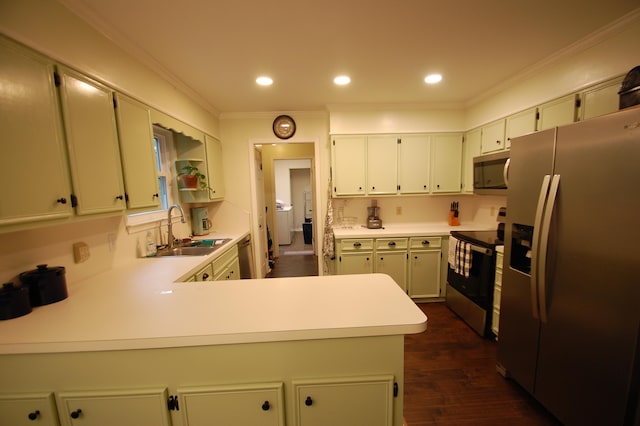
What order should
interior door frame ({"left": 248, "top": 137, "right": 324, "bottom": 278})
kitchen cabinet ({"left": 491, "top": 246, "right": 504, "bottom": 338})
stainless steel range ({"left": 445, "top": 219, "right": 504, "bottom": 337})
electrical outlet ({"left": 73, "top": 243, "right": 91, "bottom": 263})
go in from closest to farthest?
electrical outlet ({"left": 73, "top": 243, "right": 91, "bottom": 263})
kitchen cabinet ({"left": 491, "top": 246, "right": 504, "bottom": 338})
stainless steel range ({"left": 445, "top": 219, "right": 504, "bottom": 337})
interior door frame ({"left": 248, "top": 137, "right": 324, "bottom": 278})

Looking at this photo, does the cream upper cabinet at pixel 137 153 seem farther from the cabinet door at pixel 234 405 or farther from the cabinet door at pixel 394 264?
the cabinet door at pixel 394 264

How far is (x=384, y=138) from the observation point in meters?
3.14

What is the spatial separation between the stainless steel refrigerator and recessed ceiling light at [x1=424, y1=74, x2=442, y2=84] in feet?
3.68

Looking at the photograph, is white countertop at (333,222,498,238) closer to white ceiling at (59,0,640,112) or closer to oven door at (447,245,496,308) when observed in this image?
oven door at (447,245,496,308)

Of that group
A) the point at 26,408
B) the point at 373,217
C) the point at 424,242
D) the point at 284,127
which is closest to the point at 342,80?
the point at 284,127

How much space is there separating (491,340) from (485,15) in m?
2.70

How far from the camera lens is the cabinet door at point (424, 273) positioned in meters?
2.98

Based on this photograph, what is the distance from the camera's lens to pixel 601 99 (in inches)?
67.0

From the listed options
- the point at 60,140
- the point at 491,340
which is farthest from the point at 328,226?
the point at 60,140

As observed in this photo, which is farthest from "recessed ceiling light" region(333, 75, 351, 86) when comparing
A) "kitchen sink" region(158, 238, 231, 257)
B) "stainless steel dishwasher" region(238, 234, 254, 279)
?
→ "stainless steel dishwasher" region(238, 234, 254, 279)

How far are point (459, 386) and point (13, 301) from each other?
8.96ft

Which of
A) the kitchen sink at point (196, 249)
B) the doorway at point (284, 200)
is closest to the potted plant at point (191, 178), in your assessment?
the kitchen sink at point (196, 249)

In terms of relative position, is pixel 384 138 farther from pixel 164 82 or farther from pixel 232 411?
pixel 232 411

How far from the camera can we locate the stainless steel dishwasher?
309 centimetres
